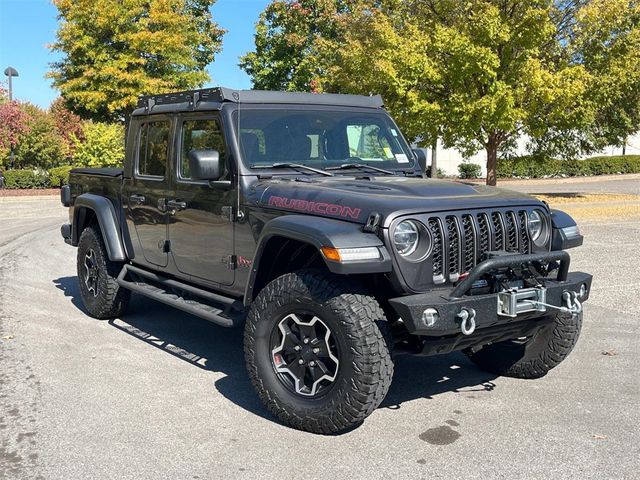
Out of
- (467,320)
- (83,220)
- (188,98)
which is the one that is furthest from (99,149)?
(467,320)

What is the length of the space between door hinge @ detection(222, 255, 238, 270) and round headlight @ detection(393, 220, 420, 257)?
144 centimetres

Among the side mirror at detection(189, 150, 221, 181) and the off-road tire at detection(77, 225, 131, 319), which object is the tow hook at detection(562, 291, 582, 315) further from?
the off-road tire at detection(77, 225, 131, 319)

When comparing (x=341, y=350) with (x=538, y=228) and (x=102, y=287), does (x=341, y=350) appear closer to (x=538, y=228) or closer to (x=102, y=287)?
(x=538, y=228)

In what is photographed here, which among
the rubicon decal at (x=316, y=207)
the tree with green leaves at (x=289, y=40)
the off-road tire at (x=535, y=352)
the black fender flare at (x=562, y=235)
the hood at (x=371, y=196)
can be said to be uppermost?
the tree with green leaves at (x=289, y=40)

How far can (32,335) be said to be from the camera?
6.34 meters

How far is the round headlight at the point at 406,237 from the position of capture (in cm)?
390

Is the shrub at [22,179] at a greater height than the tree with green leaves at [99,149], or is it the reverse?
the tree with green leaves at [99,149]

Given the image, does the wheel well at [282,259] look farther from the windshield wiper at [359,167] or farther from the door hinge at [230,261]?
the windshield wiper at [359,167]

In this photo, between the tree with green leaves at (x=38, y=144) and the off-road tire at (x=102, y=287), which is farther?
the tree with green leaves at (x=38, y=144)

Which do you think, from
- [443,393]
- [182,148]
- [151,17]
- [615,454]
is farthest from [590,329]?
[151,17]

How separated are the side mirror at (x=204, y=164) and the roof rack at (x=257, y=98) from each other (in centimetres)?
60

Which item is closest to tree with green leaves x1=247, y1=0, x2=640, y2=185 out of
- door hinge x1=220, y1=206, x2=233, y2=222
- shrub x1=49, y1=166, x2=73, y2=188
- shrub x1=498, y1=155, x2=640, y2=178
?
door hinge x1=220, y1=206, x2=233, y2=222

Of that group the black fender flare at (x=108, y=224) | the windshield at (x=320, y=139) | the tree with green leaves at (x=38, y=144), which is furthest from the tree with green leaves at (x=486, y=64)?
the tree with green leaves at (x=38, y=144)

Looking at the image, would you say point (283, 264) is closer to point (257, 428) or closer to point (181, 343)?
point (257, 428)
